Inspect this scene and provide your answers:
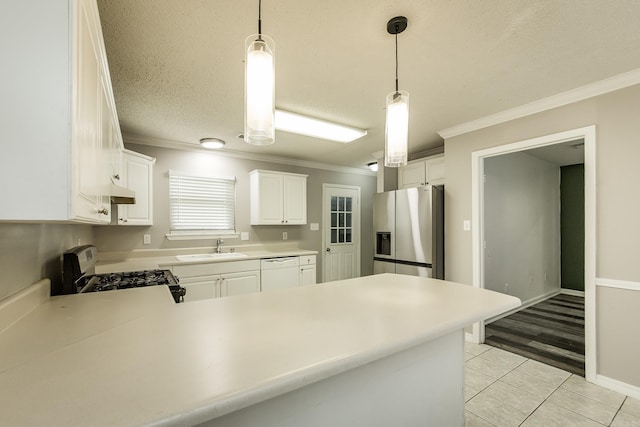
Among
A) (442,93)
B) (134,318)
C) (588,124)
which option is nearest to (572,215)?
(588,124)

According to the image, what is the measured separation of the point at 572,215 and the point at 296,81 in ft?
18.4

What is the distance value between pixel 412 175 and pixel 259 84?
3.36 meters

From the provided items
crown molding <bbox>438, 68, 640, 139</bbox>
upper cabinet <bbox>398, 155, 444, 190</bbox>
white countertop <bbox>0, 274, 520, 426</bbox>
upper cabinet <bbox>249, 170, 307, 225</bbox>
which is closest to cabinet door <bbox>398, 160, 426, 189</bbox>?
upper cabinet <bbox>398, 155, 444, 190</bbox>

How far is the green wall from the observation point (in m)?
4.86

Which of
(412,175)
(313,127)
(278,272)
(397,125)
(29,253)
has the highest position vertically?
(313,127)

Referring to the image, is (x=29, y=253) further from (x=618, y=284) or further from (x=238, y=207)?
(x=618, y=284)

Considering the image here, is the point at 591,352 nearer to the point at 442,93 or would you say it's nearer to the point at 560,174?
the point at 442,93

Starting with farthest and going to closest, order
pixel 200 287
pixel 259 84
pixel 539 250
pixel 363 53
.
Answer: pixel 539 250 → pixel 200 287 → pixel 363 53 → pixel 259 84

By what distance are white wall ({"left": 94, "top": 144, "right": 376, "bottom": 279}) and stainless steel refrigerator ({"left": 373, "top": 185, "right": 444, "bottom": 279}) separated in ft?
4.60

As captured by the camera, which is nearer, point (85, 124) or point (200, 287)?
point (85, 124)

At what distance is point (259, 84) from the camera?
3.45 ft

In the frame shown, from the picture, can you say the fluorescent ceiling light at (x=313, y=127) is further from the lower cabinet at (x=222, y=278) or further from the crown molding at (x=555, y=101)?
the lower cabinet at (x=222, y=278)

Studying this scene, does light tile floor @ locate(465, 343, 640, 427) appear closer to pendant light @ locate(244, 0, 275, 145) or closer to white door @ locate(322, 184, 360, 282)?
pendant light @ locate(244, 0, 275, 145)

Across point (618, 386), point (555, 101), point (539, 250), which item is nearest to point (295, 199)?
point (555, 101)
